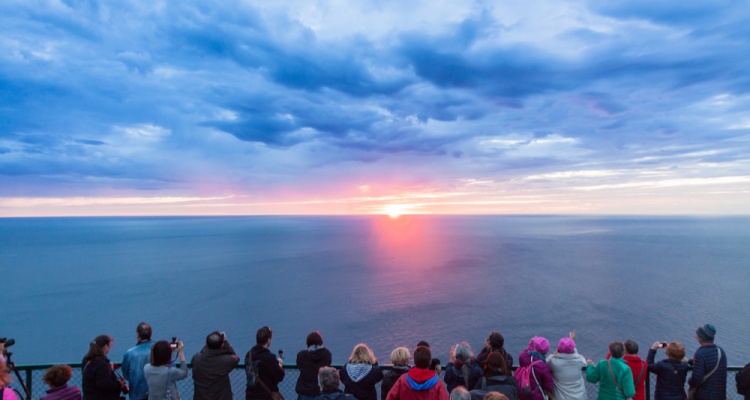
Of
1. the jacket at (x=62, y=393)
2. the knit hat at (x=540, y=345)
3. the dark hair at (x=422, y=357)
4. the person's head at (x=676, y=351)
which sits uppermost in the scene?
the dark hair at (x=422, y=357)

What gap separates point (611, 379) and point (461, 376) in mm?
2283

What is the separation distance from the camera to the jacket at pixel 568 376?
19.6 ft

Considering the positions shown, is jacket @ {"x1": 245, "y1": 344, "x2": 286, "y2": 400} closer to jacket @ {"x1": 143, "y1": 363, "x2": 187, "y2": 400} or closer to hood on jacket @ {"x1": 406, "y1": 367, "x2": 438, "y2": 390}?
jacket @ {"x1": 143, "y1": 363, "x2": 187, "y2": 400}

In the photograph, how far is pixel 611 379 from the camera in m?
5.89

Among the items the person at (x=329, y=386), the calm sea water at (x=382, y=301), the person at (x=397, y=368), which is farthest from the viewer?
the calm sea water at (x=382, y=301)

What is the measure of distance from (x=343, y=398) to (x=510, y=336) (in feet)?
113

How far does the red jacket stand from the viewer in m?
4.91

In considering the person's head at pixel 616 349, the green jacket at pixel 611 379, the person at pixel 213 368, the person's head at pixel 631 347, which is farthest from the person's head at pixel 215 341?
the person's head at pixel 631 347

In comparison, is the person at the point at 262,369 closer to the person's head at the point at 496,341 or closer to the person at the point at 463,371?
the person at the point at 463,371

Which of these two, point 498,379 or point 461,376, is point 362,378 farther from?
point 498,379

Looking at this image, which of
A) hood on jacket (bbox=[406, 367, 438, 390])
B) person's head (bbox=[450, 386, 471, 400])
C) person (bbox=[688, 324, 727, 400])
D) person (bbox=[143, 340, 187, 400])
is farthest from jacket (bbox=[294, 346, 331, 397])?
person (bbox=[688, 324, 727, 400])

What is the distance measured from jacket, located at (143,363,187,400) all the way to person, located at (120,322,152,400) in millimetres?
426

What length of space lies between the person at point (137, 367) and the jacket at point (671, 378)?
300 inches

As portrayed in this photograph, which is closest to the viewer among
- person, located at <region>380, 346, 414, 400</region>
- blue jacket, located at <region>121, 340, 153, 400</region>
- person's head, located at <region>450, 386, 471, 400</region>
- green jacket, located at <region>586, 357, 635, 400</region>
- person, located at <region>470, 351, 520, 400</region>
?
person's head, located at <region>450, 386, 471, 400</region>
